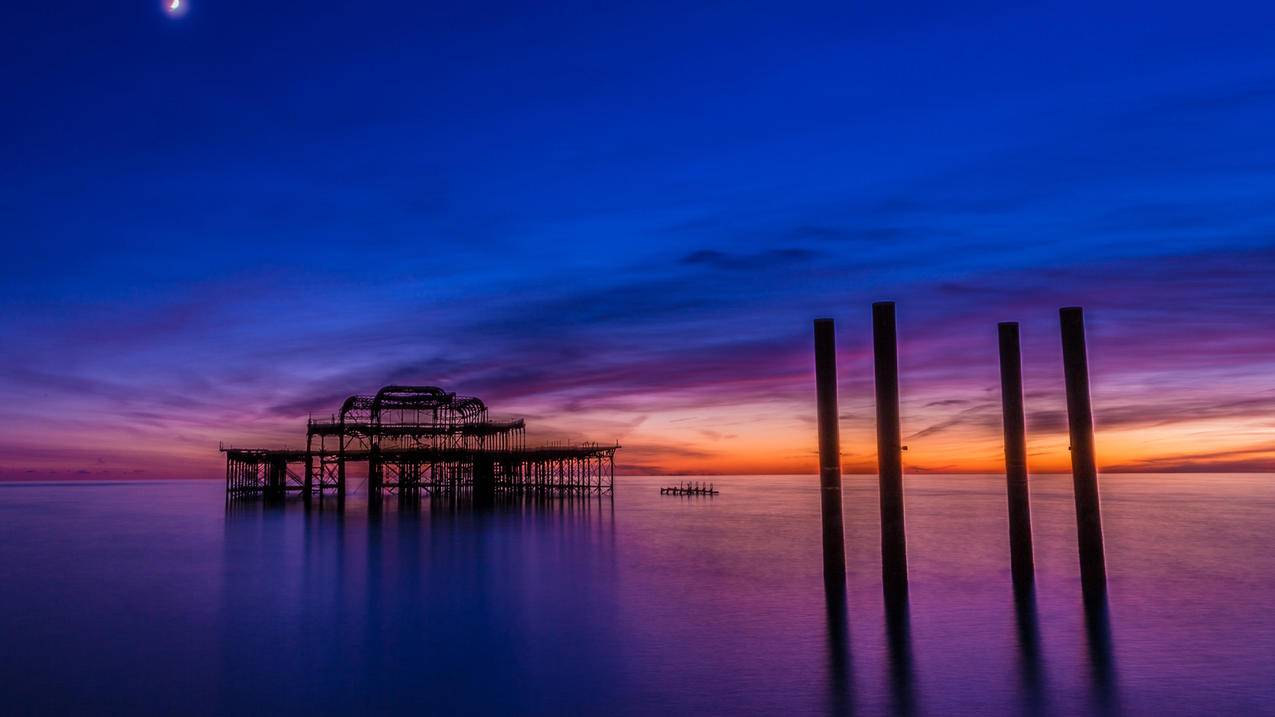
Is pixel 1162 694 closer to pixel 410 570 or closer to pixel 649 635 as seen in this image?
pixel 649 635

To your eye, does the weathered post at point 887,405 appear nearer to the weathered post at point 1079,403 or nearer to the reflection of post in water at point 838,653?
the reflection of post in water at point 838,653

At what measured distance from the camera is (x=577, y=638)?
783 inches

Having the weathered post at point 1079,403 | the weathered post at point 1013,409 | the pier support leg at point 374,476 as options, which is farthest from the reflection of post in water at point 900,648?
the pier support leg at point 374,476

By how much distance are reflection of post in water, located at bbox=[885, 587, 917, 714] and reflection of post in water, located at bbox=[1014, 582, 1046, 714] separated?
1.98 meters

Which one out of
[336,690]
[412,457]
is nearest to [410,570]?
[336,690]

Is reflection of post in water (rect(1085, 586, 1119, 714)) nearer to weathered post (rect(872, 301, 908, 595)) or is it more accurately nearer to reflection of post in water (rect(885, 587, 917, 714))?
reflection of post in water (rect(885, 587, 917, 714))

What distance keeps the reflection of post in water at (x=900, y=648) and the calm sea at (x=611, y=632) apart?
88mm

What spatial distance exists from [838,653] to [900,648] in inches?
56.2

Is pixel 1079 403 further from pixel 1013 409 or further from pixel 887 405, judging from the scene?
pixel 887 405

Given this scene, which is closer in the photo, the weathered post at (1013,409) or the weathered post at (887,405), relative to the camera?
the weathered post at (887,405)

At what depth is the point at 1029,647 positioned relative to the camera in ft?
59.9

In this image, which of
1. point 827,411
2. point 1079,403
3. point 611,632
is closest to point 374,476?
point 611,632

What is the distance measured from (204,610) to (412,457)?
41.6 metres

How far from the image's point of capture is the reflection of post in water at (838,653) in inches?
583
